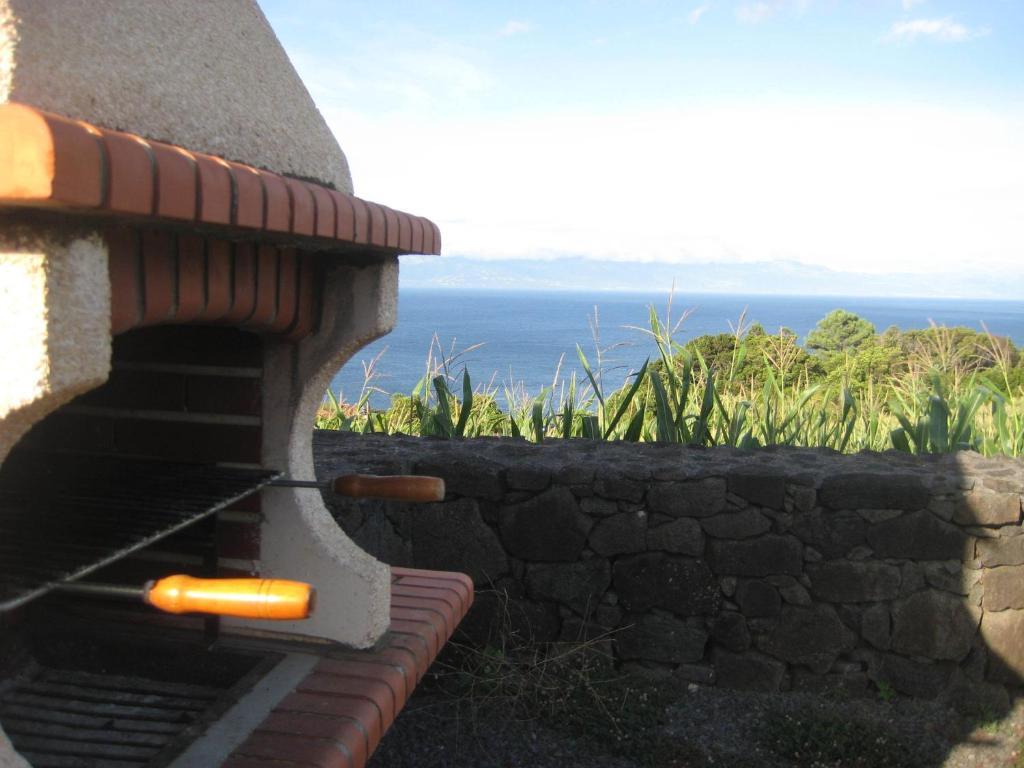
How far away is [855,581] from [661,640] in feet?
2.75

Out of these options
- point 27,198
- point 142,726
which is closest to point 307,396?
point 142,726

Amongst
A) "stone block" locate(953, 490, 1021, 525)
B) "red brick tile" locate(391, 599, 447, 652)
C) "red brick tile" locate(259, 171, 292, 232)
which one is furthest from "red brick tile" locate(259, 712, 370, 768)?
"stone block" locate(953, 490, 1021, 525)

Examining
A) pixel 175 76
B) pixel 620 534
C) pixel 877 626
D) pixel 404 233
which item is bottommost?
pixel 877 626

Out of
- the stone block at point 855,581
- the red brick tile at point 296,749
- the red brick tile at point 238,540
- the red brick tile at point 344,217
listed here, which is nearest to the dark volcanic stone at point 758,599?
the stone block at point 855,581

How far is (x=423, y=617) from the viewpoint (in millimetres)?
2686

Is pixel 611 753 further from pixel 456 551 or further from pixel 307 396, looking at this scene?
pixel 307 396

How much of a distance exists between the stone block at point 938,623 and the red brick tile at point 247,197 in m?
3.45

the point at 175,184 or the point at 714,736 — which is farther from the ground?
the point at 175,184

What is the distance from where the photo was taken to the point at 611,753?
A: 3553 mm

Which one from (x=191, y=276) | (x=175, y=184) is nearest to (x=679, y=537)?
(x=191, y=276)

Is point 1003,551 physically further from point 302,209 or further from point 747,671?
point 302,209

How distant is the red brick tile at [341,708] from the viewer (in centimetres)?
211

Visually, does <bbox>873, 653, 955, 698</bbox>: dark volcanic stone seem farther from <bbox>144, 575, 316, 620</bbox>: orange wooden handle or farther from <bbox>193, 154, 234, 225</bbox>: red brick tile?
<bbox>193, 154, 234, 225</bbox>: red brick tile

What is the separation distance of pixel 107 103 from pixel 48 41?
0.41ft
